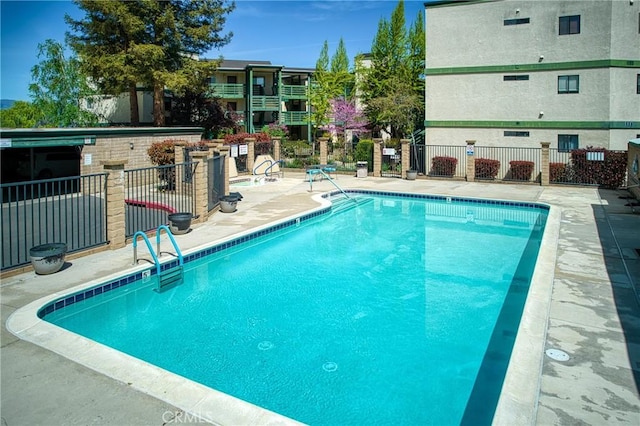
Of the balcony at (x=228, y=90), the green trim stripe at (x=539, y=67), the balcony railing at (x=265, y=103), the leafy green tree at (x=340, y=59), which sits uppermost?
the leafy green tree at (x=340, y=59)

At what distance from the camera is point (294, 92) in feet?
155

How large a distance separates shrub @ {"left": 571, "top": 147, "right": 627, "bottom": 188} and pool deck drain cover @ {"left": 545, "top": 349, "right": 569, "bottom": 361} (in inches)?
689

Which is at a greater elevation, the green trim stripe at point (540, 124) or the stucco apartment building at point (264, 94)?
the stucco apartment building at point (264, 94)

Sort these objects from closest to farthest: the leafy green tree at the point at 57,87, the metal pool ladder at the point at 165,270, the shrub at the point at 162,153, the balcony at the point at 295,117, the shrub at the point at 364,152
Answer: the metal pool ladder at the point at 165,270
the shrub at the point at 162,153
the shrub at the point at 364,152
the leafy green tree at the point at 57,87
the balcony at the point at 295,117

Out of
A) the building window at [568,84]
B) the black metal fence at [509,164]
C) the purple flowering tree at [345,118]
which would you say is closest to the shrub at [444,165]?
the black metal fence at [509,164]

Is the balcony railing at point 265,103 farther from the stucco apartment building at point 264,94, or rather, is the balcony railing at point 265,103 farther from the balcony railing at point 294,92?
the balcony railing at point 294,92

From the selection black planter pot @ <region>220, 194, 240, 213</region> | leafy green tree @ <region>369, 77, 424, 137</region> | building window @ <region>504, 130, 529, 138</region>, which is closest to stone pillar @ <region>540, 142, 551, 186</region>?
building window @ <region>504, 130, 529, 138</region>

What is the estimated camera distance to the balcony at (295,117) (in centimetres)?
4669

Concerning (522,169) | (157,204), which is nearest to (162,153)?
(157,204)

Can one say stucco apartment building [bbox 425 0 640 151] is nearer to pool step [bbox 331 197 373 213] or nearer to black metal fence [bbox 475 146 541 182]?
black metal fence [bbox 475 146 541 182]

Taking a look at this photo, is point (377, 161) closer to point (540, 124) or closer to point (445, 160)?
point (445, 160)

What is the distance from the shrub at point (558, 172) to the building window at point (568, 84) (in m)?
4.48

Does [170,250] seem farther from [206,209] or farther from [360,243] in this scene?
[360,243]

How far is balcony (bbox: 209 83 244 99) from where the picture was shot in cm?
4314
